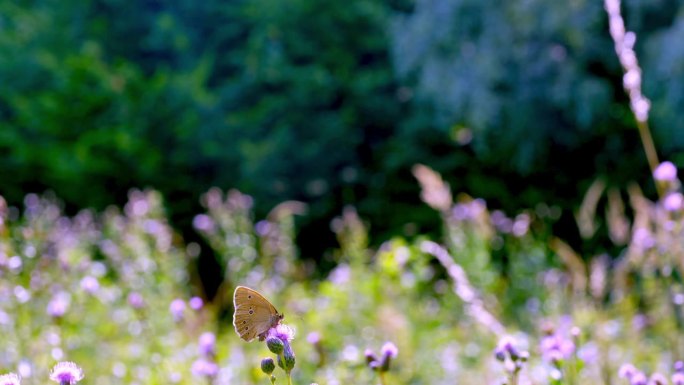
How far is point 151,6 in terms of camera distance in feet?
27.7

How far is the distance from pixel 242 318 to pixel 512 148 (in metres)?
6.00

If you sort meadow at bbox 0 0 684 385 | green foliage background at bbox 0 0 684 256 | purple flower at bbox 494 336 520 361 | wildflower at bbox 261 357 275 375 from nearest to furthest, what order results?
1. wildflower at bbox 261 357 275 375
2. purple flower at bbox 494 336 520 361
3. meadow at bbox 0 0 684 385
4. green foliage background at bbox 0 0 684 256

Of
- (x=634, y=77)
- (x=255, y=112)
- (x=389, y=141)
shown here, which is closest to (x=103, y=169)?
(x=255, y=112)

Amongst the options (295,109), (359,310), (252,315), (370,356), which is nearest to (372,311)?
(359,310)

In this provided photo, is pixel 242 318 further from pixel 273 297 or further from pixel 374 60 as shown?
pixel 374 60

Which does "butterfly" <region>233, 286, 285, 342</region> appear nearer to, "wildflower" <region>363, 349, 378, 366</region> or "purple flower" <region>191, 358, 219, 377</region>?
"wildflower" <region>363, 349, 378, 366</region>

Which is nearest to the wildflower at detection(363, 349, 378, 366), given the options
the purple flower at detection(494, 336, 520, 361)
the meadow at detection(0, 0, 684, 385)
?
the meadow at detection(0, 0, 684, 385)

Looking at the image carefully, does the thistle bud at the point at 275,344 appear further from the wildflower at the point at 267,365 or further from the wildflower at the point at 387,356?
the wildflower at the point at 387,356

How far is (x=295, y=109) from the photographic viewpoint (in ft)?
25.5

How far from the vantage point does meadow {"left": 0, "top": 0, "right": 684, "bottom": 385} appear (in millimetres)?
2197

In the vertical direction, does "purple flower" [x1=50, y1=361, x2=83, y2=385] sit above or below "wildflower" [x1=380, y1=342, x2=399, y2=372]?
below

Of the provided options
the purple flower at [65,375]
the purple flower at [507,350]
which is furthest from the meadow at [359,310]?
the purple flower at [65,375]

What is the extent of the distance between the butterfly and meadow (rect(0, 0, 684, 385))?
0.05 meters

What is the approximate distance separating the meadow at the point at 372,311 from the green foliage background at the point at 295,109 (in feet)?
5.09
